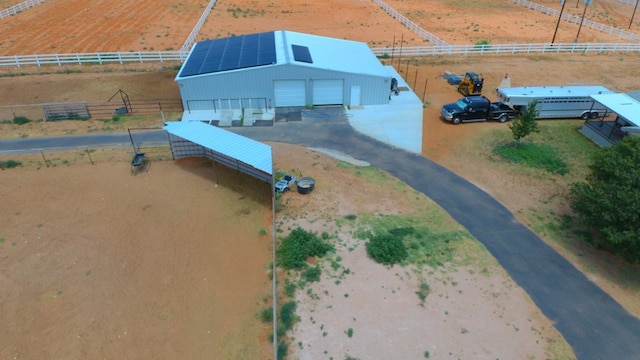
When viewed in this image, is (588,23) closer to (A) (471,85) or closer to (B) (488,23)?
(B) (488,23)

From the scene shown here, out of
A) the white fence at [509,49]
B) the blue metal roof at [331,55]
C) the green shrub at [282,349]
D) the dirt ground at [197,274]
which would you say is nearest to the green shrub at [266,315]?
the dirt ground at [197,274]

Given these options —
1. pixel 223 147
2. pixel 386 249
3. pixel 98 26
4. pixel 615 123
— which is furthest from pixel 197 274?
pixel 98 26

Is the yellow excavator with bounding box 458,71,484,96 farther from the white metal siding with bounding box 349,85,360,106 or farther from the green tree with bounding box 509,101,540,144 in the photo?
the white metal siding with bounding box 349,85,360,106

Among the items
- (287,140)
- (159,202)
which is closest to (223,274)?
(159,202)

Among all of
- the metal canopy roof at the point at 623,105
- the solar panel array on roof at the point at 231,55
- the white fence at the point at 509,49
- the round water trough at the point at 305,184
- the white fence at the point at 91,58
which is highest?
the solar panel array on roof at the point at 231,55

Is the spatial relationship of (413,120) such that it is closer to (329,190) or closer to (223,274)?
(329,190)

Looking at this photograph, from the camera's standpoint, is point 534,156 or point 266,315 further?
point 534,156

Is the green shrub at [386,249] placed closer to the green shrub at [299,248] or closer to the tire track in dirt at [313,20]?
the green shrub at [299,248]
